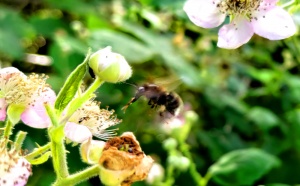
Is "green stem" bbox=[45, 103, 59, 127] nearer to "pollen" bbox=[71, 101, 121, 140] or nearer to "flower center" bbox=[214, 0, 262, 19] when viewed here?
"pollen" bbox=[71, 101, 121, 140]

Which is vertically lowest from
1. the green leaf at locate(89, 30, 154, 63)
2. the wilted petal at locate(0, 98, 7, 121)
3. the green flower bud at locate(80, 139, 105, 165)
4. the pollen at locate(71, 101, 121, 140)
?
the green leaf at locate(89, 30, 154, 63)

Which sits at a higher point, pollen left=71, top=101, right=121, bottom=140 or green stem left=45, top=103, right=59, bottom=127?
green stem left=45, top=103, right=59, bottom=127

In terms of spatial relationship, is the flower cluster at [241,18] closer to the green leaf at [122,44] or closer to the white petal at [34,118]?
the white petal at [34,118]

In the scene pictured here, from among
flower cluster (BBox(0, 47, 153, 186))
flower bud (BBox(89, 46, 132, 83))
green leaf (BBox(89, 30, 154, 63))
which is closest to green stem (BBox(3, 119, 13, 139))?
flower cluster (BBox(0, 47, 153, 186))

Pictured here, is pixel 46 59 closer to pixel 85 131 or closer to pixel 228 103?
pixel 228 103

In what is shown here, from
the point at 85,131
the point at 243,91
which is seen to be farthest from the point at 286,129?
the point at 85,131

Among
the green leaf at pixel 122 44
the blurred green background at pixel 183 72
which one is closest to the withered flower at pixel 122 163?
the blurred green background at pixel 183 72
